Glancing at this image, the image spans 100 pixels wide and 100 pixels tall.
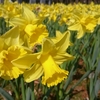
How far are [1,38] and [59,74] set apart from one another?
285 millimetres

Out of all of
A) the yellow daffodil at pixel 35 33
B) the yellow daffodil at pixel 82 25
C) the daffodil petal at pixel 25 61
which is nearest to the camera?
the daffodil petal at pixel 25 61

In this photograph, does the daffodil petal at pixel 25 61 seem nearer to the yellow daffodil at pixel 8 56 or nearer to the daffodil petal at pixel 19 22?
the yellow daffodil at pixel 8 56

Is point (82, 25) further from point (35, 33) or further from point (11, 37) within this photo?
point (11, 37)

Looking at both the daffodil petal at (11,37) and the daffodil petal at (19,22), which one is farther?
the daffodil petal at (19,22)

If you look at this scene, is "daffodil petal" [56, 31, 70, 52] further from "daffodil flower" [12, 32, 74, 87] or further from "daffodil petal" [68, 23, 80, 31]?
"daffodil petal" [68, 23, 80, 31]

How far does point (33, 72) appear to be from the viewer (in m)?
1.10

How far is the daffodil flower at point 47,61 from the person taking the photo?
1.03 meters

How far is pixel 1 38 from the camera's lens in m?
1.07

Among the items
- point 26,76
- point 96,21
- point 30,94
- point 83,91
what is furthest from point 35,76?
point 83,91

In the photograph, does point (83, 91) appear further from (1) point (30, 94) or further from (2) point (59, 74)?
(2) point (59, 74)

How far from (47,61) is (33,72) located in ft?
0.30

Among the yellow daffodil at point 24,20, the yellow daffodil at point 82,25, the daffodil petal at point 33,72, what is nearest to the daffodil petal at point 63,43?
the daffodil petal at point 33,72

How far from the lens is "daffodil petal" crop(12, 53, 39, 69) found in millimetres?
1004

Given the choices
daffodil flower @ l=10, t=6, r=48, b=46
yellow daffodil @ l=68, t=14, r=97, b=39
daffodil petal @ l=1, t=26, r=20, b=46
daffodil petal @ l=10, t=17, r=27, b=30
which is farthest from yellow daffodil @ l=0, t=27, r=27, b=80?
yellow daffodil @ l=68, t=14, r=97, b=39
